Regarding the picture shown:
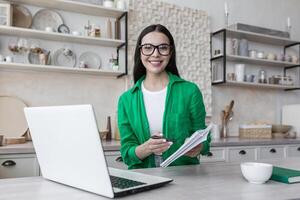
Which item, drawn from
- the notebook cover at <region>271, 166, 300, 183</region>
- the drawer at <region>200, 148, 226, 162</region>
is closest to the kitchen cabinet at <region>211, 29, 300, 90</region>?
the drawer at <region>200, 148, 226, 162</region>

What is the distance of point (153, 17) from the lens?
326cm

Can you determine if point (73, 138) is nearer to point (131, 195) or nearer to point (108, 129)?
point (131, 195)

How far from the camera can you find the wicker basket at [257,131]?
3457 millimetres

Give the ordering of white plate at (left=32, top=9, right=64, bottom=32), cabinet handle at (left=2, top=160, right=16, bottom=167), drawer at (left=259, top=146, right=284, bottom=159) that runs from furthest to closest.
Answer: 1. drawer at (left=259, top=146, right=284, bottom=159)
2. white plate at (left=32, top=9, right=64, bottom=32)
3. cabinet handle at (left=2, top=160, right=16, bottom=167)

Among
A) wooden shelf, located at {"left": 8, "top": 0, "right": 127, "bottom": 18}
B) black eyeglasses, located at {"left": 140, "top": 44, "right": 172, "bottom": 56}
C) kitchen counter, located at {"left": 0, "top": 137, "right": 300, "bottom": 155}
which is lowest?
kitchen counter, located at {"left": 0, "top": 137, "right": 300, "bottom": 155}

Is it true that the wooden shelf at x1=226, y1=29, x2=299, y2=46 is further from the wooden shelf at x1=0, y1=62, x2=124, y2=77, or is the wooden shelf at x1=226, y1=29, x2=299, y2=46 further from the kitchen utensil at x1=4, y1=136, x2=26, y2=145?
the kitchen utensil at x1=4, y1=136, x2=26, y2=145

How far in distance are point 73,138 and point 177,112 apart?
0.71 m

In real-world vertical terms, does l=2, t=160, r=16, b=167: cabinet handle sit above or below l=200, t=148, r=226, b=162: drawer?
above

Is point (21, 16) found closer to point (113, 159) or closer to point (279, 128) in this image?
point (113, 159)

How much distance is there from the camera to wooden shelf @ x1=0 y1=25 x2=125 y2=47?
258 centimetres

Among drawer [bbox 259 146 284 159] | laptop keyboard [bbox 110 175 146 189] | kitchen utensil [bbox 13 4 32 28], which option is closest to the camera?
laptop keyboard [bbox 110 175 146 189]

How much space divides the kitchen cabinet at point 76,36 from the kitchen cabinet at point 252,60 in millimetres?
1080

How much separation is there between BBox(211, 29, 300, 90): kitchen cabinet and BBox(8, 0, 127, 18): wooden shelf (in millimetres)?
1195

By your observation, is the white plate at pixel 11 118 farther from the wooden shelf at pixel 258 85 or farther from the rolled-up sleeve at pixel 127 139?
the wooden shelf at pixel 258 85
